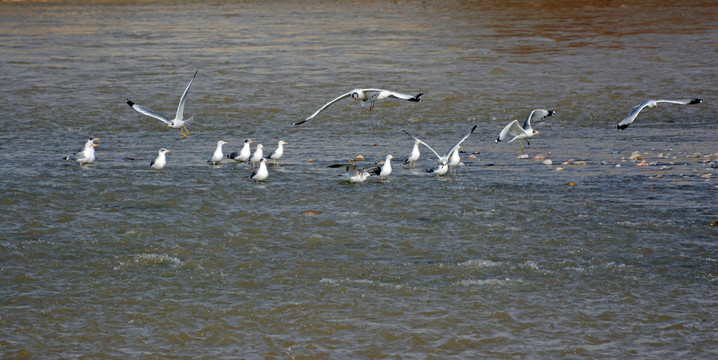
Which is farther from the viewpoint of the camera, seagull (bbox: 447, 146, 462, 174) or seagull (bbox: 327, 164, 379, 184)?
seagull (bbox: 447, 146, 462, 174)

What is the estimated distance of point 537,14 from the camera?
40125mm

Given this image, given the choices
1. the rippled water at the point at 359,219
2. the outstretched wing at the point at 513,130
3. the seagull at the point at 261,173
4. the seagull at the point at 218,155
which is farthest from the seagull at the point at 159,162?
the outstretched wing at the point at 513,130

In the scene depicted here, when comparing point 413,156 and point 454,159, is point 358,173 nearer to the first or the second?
point 413,156

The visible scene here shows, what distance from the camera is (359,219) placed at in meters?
10.9

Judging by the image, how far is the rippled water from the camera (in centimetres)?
768

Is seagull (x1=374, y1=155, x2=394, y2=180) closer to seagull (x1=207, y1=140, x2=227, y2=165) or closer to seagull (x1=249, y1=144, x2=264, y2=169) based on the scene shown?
seagull (x1=249, y1=144, x2=264, y2=169)

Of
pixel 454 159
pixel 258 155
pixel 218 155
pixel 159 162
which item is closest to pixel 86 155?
pixel 159 162

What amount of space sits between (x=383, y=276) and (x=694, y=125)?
9.68 metres

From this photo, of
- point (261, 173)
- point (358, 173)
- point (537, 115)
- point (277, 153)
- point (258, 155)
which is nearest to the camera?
point (358, 173)

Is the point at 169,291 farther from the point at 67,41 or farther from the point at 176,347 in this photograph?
the point at 67,41

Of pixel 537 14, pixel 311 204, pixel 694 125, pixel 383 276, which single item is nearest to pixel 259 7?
pixel 537 14

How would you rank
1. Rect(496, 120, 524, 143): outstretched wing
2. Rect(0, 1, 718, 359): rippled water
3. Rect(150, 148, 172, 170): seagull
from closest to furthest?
Rect(0, 1, 718, 359): rippled water → Rect(150, 148, 172, 170): seagull → Rect(496, 120, 524, 143): outstretched wing

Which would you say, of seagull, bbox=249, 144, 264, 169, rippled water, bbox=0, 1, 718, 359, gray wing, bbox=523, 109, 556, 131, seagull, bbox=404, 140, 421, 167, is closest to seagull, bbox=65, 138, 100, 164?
rippled water, bbox=0, 1, 718, 359

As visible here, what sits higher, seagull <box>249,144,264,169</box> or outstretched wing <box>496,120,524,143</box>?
outstretched wing <box>496,120,524,143</box>
